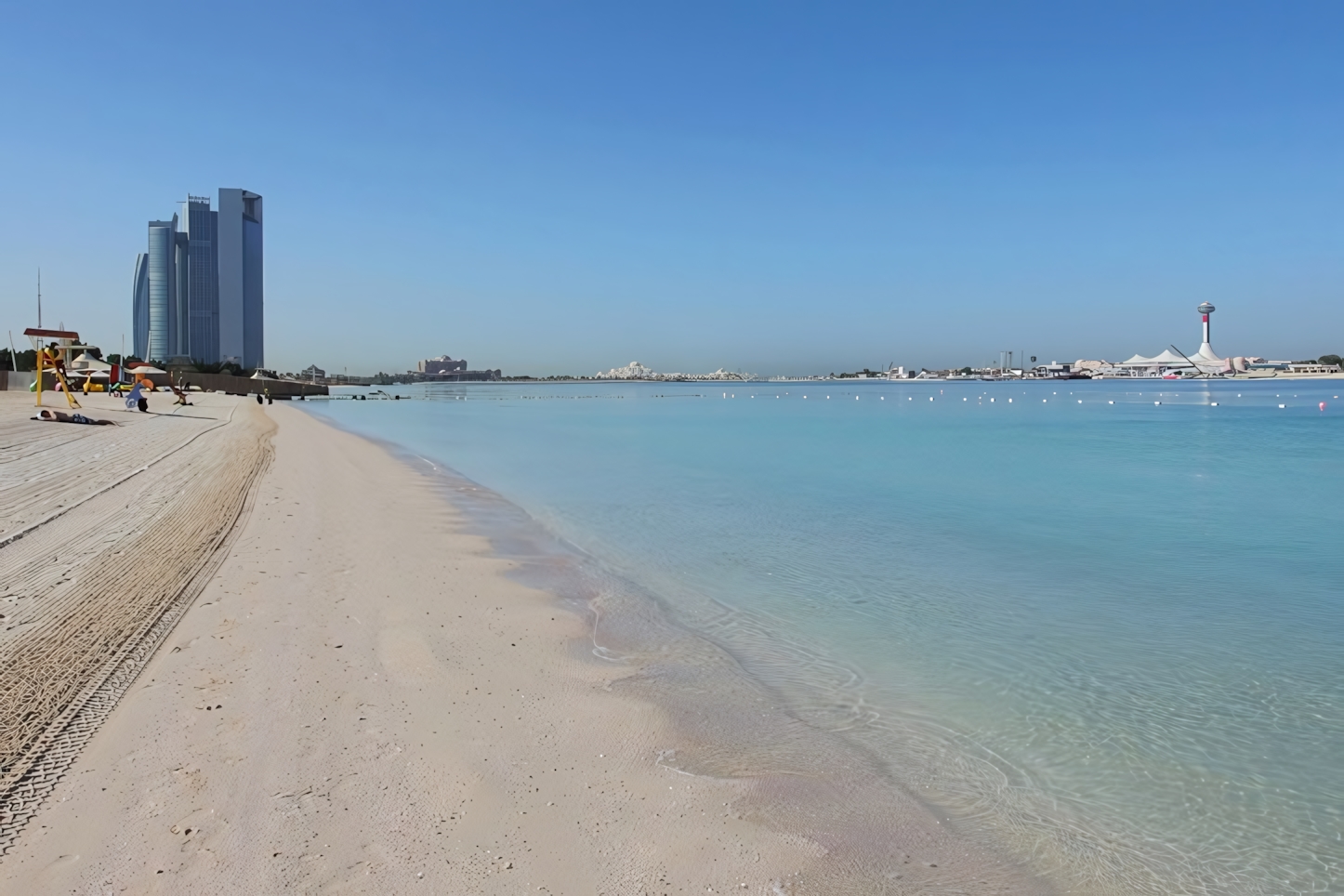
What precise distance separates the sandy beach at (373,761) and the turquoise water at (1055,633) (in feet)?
2.09

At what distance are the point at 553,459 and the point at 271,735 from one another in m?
17.5

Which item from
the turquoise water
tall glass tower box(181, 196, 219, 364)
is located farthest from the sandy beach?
tall glass tower box(181, 196, 219, 364)

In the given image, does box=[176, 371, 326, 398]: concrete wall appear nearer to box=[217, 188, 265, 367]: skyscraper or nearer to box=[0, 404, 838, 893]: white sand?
box=[0, 404, 838, 893]: white sand

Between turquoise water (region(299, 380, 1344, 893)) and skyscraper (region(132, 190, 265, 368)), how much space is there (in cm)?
17735

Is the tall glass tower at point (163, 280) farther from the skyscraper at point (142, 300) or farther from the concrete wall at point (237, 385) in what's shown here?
the concrete wall at point (237, 385)

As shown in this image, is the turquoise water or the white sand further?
the turquoise water

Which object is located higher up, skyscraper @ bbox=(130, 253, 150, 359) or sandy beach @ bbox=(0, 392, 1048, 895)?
skyscraper @ bbox=(130, 253, 150, 359)

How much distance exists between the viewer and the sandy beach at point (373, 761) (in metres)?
2.74

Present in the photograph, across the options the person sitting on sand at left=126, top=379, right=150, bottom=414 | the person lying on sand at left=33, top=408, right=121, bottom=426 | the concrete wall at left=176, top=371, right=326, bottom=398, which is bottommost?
the person lying on sand at left=33, top=408, right=121, bottom=426

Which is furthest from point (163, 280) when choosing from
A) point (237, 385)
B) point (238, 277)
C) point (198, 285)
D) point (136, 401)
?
point (136, 401)

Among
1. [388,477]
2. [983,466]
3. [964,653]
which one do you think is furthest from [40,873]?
[983,466]

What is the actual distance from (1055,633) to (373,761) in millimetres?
5181

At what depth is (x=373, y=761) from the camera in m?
3.47

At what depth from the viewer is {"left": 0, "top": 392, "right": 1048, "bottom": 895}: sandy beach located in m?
2.74
